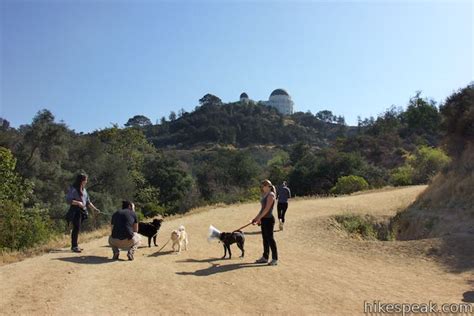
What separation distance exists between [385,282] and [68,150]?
3262cm

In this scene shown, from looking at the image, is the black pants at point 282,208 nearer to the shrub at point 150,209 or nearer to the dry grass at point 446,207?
the dry grass at point 446,207

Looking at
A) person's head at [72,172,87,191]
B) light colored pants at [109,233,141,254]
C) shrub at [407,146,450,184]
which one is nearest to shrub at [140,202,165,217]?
shrub at [407,146,450,184]

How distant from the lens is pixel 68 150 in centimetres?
3666

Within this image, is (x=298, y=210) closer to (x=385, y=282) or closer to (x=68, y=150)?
(x=385, y=282)

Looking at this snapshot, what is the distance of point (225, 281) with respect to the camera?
8281 millimetres

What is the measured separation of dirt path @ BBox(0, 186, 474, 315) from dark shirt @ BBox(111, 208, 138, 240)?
1.87 ft

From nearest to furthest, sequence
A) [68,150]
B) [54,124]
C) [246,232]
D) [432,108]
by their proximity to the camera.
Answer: [246,232], [54,124], [68,150], [432,108]

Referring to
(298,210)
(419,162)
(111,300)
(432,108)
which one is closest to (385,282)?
(111,300)

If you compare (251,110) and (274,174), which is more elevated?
(251,110)

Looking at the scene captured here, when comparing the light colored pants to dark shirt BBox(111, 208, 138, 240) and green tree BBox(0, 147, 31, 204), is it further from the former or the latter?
green tree BBox(0, 147, 31, 204)

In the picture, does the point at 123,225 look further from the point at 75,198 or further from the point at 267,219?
the point at 267,219

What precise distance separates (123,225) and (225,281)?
2766 millimetres

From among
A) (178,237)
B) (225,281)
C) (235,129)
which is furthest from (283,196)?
(235,129)

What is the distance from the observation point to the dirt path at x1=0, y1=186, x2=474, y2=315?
22.6ft
